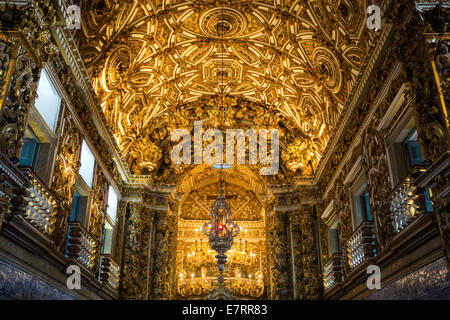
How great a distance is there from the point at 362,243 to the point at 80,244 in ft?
17.5

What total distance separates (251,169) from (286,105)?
2.82 m

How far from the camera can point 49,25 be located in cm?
639

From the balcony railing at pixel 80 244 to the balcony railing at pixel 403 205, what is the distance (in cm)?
560

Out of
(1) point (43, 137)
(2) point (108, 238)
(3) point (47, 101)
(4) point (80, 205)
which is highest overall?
(3) point (47, 101)

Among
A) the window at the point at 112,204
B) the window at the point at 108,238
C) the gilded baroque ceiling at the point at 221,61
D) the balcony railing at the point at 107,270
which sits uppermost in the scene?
the gilded baroque ceiling at the point at 221,61

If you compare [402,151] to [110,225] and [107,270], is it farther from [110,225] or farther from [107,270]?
[110,225]

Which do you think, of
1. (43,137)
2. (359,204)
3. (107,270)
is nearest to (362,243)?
(359,204)

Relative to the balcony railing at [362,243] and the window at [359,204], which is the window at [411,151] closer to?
the balcony railing at [362,243]

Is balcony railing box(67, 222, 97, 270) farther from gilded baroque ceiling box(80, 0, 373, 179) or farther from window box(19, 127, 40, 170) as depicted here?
gilded baroque ceiling box(80, 0, 373, 179)

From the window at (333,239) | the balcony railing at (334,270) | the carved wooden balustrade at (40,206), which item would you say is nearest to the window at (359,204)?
the balcony railing at (334,270)

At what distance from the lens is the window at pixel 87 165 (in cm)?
929

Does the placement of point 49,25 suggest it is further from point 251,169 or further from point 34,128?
point 251,169

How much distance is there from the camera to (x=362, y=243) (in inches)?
309

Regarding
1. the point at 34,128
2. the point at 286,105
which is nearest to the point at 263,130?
the point at 286,105
